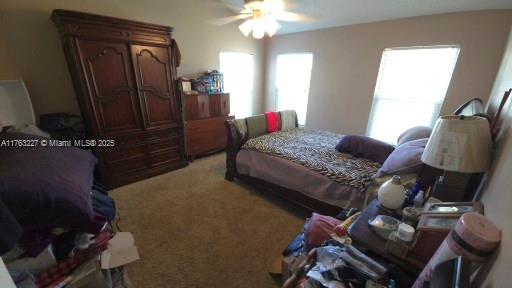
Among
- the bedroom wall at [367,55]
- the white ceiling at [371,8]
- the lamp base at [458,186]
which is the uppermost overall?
the white ceiling at [371,8]

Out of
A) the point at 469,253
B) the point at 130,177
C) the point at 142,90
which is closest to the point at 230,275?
the point at 469,253

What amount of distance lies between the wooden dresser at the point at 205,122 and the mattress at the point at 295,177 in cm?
109

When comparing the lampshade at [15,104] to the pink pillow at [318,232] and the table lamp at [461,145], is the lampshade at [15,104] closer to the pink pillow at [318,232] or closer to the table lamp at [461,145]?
the pink pillow at [318,232]

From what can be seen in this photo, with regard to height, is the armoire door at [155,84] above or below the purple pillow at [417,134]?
above

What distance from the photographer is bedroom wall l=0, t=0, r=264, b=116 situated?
217cm

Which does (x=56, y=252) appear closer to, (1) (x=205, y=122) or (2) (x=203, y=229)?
(2) (x=203, y=229)

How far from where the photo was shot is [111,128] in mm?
2553

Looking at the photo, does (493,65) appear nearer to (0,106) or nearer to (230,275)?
(230,275)

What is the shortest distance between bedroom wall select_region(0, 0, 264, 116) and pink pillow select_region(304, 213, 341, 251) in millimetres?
3139

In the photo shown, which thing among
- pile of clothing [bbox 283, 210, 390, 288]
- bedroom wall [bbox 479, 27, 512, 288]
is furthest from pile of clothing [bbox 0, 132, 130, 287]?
bedroom wall [bbox 479, 27, 512, 288]

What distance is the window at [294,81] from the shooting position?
414 centimetres

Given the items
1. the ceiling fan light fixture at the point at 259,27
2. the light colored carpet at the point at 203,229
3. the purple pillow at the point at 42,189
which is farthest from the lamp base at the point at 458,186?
the ceiling fan light fixture at the point at 259,27

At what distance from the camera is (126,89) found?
2.58 m

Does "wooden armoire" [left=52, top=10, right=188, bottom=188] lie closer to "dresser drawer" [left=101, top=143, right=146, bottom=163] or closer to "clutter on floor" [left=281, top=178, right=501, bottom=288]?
"dresser drawer" [left=101, top=143, right=146, bottom=163]
